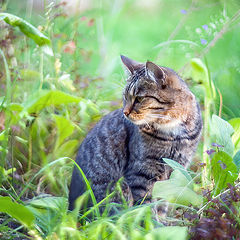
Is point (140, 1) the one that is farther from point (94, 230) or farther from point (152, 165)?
point (94, 230)

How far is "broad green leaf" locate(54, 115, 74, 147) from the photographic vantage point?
252 cm

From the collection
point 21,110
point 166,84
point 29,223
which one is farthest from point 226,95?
point 29,223

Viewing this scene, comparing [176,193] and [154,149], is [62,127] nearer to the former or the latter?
[154,149]

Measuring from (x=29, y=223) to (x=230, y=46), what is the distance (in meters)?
2.65

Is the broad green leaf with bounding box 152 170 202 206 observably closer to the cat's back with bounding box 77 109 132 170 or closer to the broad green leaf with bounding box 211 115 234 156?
the broad green leaf with bounding box 211 115 234 156

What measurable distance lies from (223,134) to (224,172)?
251mm

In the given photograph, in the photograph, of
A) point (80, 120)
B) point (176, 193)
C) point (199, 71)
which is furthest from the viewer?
point (80, 120)

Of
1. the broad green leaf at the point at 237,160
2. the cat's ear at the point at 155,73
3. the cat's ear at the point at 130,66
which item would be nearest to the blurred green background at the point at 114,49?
the cat's ear at the point at 130,66

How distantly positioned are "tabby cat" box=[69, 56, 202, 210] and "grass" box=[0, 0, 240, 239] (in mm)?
156

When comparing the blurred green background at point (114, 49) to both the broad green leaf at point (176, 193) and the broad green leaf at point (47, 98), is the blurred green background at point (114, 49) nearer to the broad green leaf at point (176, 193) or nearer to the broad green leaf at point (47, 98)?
the broad green leaf at point (47, 98)

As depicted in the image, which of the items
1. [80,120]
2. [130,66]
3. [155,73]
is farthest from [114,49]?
[155,73]

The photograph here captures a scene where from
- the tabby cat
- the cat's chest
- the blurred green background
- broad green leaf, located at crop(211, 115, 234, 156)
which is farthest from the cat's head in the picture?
the blurred green background

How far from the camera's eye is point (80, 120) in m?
3.09

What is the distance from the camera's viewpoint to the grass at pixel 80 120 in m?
1.81
